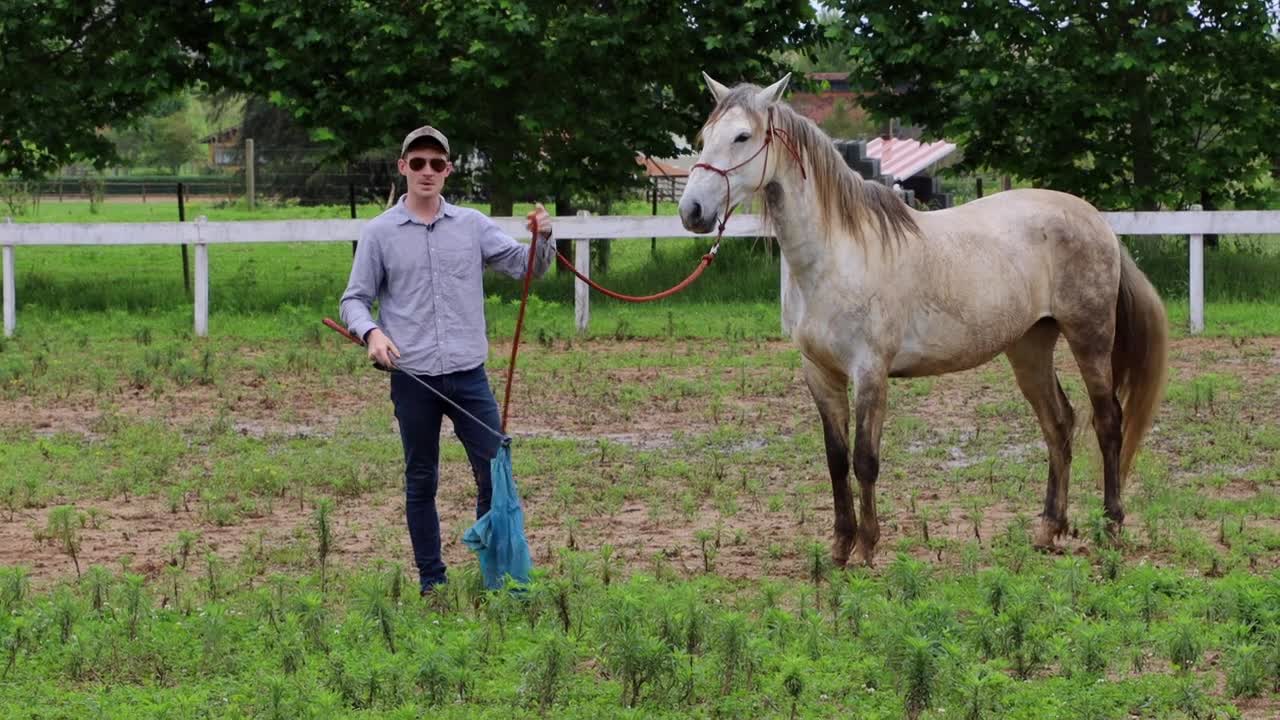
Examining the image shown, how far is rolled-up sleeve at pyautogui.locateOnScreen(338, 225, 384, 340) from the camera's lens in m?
6.22

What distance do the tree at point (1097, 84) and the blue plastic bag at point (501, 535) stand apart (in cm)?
1133

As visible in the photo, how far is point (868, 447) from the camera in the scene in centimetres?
699


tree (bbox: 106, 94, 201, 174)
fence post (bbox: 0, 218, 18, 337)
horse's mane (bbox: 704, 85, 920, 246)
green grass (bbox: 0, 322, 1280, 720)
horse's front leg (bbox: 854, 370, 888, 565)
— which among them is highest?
tree (bbox: 106, 94, 201, 174)

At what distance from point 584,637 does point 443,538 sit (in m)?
1.90

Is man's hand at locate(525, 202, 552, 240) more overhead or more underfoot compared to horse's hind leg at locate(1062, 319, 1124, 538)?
more overhead

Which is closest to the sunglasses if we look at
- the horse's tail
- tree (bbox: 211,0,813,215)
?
the horse's tail

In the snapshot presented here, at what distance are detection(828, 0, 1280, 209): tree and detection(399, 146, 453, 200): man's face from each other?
11.1 m

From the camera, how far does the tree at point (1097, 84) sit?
650 inches

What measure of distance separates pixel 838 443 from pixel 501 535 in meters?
1.64

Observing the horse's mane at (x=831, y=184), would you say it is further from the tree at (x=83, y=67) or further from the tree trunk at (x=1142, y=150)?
the tree at (x=83, y=67)

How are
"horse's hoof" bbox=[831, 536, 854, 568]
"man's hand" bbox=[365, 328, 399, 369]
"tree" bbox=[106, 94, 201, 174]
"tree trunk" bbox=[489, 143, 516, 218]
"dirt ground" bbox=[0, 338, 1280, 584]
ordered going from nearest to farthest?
"man's hand" bbox=[365, 328, 399, 369]
"horse's hoof" bbox=[831, 536, 854, 568]
"dirt ground" bbox=[0, 338, 1280, 584]
"tree trunk" bbox=[489, 143, 516, 218]
"tree" bbox=[106, 94, 201, 174]

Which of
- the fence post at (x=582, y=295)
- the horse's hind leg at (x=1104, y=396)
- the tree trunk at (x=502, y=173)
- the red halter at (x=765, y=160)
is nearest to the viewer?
the red halter at (x=765, y=160)

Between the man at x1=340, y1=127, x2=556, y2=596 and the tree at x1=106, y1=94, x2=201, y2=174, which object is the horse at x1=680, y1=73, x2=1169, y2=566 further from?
the tree at x1=106, y1=94, x2=201, y2=174

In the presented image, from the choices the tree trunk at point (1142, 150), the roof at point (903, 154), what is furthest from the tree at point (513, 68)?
the roof at point (903, 154)
